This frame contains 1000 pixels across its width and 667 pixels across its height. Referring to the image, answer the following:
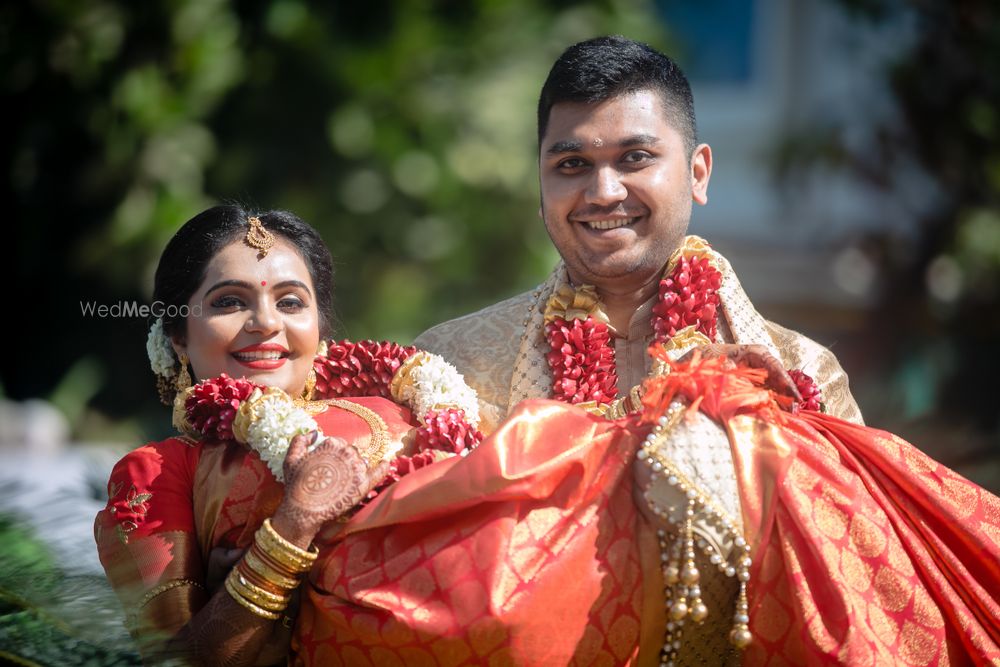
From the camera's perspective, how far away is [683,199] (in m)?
A: 3.69

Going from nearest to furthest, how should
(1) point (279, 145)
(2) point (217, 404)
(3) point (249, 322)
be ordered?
1. (2) point (217, 404)
2. (3) point (249, 322)
3. (1) point (279, 145)

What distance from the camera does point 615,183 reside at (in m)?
3.57

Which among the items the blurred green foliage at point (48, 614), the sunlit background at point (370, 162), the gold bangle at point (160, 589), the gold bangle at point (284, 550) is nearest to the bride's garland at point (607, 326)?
the gold bangle at point (284, 550)

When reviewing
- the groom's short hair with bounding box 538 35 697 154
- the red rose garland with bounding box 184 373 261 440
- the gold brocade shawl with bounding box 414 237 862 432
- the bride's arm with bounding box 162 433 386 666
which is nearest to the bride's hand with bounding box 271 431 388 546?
the bride's arm with bounding box 162 433 386 666

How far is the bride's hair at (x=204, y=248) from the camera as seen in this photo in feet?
10.8

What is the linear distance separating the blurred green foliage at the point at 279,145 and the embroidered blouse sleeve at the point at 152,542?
4495 millimetres

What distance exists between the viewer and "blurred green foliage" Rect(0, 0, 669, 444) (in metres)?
7.59

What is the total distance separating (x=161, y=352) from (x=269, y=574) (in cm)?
86

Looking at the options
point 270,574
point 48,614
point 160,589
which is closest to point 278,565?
point 270,574

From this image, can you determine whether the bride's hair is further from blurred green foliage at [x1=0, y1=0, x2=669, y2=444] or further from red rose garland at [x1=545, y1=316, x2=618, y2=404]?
blurred green foliage at [x1=0, y1=0, x2=669, y2=444]

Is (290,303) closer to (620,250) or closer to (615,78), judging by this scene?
(620,250)

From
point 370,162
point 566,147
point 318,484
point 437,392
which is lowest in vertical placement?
point 318,484

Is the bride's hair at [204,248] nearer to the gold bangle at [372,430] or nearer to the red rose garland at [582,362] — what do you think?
the gold bangle at [372,430]

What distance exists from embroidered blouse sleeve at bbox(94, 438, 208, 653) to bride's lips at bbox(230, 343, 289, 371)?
0.96 ft
